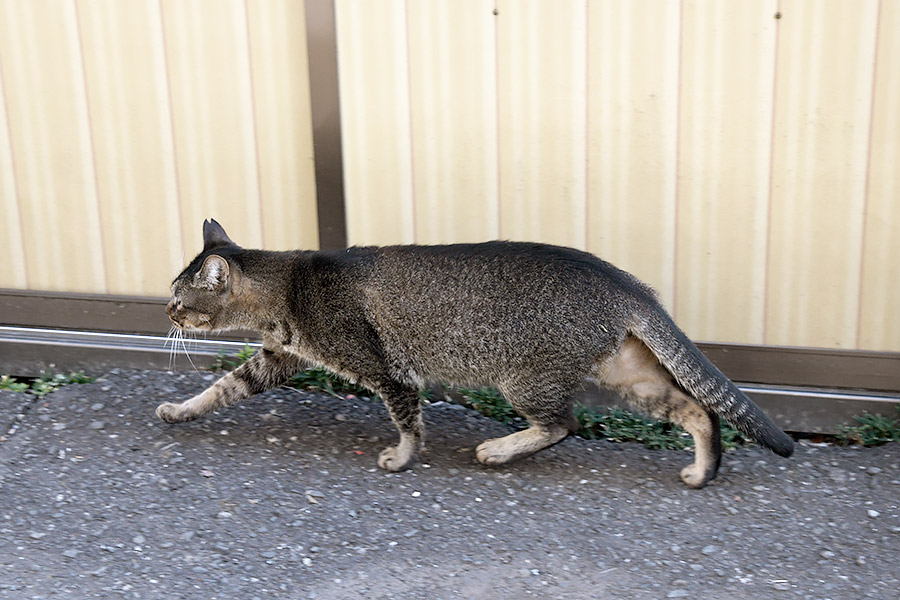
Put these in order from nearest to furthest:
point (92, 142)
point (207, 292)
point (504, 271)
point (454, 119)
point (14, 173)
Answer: point (504, 271), point (207, 292), point (454, 119), point (92, 142), point (14, 173)

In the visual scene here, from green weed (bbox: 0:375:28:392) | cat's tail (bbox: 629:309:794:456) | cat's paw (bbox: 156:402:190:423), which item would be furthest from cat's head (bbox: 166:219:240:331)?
cat's tail (bbox: 629:309:794:456)

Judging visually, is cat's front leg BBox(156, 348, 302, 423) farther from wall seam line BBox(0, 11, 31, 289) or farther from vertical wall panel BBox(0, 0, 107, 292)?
wall seam line BBox(0, 11, 31, 289)

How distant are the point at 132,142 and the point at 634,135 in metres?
2.99

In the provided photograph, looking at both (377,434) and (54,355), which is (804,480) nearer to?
(377,434)

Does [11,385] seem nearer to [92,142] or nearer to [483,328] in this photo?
[92,142]

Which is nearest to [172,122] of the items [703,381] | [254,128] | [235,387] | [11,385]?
[254,128]

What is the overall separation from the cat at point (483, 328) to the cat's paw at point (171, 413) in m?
0.48

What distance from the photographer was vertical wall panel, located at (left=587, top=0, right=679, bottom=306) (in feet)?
16.9

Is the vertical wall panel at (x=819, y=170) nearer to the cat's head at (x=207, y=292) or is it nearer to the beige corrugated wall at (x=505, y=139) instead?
the beige corrugated wall at (x=505, y=139)

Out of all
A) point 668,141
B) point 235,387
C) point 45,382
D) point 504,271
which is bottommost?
point 45,382

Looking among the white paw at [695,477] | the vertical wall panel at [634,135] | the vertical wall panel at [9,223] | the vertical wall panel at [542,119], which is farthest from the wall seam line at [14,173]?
the white paw at [695,477]

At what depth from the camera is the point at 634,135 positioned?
5305 millimetres

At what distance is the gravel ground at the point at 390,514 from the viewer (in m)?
4.04

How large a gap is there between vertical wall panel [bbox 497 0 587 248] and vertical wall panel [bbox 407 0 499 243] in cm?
8
